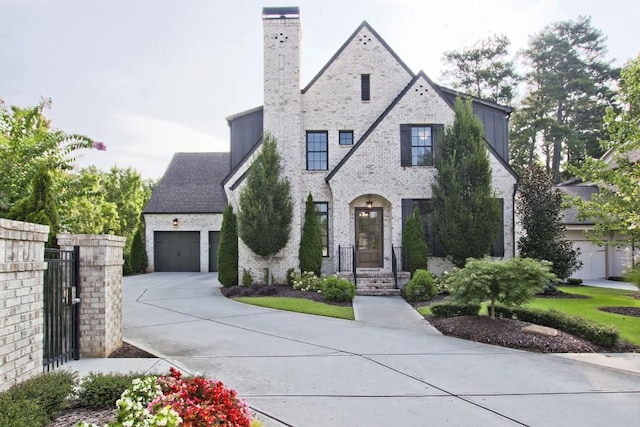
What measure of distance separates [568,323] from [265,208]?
9.67m

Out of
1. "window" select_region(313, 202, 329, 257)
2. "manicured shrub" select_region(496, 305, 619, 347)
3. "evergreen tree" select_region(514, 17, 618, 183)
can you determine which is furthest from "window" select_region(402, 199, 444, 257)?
"evergreen tree" select_region(514, 17, 618, 183)

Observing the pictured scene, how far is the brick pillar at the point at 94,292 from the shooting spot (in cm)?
644

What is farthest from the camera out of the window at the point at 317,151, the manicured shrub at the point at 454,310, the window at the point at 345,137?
the window at the point at 345,137

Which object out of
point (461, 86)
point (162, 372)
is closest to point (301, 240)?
point (162, 372)

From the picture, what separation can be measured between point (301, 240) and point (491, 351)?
9090 millimetres

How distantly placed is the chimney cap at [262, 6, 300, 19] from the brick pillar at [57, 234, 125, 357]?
1226cm

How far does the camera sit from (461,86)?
1384 inches

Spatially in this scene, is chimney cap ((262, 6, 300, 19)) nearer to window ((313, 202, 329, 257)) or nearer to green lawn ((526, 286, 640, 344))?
window ((313, 202, 329, 257))

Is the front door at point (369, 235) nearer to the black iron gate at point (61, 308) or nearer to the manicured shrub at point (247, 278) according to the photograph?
the manicured shrub at point (247, 278)

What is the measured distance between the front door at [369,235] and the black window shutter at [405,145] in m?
2.08

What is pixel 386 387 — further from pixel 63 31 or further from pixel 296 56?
pixel 296 56

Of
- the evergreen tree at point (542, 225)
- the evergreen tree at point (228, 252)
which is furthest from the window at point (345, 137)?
the evergreen tree at point (542, 225)

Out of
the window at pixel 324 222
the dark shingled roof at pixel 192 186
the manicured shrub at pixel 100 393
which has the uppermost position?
the dark shingled roof at pixel 192 186

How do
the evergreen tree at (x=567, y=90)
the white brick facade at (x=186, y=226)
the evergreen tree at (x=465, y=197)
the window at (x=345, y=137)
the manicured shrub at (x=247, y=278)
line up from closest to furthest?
the evergreen tree at (x=465, y=197), the manicured shrub at (x=247, y=278), the window at (x=345, y=137), the white brick facade at (x=186, y=226), the evergreen tree at (x=567, y=90)
